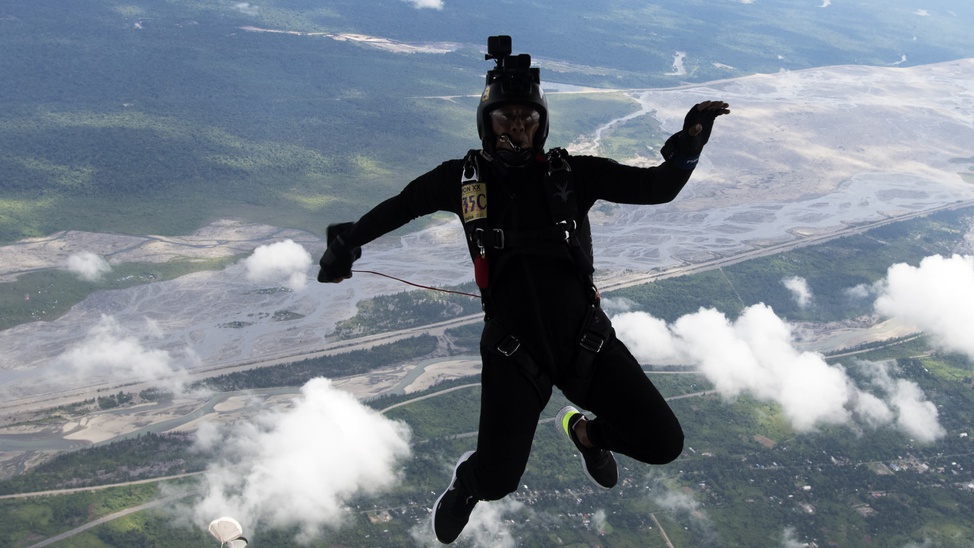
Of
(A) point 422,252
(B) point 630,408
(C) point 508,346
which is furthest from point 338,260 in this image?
(A) point 422,252

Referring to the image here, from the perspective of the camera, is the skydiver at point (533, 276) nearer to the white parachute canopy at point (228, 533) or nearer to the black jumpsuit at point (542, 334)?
the black jumpsuit at point (542, 334)

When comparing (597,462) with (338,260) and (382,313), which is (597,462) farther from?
(382,313)

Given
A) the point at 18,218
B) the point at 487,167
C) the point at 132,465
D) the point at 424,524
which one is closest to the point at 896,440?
the point at 424,524

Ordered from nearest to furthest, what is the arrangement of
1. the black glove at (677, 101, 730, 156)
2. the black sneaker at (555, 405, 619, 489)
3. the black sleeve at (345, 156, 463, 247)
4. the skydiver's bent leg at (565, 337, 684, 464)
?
the black glove at (677, 101, 730, 156) < the skydiver's bent leg at (565, 337, 684, 464) < the black sleeve at (345, 156, 463, 247) < the black sneaker at (555, 405, 619, 489)

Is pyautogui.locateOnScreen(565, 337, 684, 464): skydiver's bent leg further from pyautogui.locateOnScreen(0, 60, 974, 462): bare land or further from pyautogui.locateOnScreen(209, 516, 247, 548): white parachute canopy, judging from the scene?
pyautogui.locateOnScreen(0, 60, 974, 462): bare land

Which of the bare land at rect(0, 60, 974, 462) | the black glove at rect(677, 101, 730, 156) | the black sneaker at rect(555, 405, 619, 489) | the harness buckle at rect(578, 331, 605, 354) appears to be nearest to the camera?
the black glove at rect(677, 101, 730, 156)

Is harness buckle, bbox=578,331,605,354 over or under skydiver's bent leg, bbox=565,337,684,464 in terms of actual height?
over

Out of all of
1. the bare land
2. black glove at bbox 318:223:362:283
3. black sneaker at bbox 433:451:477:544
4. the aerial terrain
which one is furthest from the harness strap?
the bare land

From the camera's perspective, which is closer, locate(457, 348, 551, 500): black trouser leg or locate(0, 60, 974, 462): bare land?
locate(457, 348, 551, 500): black trouser leg
